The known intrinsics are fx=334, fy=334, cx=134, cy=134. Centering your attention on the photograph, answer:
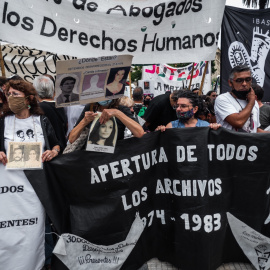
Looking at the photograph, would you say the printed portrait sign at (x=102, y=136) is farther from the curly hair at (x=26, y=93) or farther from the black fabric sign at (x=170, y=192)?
the curly hair at (x=26, y=93)

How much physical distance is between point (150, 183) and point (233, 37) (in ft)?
8.08

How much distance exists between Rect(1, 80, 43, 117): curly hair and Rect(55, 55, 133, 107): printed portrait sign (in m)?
0.50

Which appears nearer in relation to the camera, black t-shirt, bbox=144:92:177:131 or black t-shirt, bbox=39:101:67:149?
black t-shirt, bbox=39:101:67:149

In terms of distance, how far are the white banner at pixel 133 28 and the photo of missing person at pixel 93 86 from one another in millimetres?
1081

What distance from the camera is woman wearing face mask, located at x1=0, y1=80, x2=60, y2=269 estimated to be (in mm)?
2639

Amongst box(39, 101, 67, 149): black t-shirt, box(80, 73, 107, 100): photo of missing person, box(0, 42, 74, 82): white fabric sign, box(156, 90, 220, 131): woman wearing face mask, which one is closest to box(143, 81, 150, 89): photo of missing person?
box(0, 42, 74, 82): white fabric sign

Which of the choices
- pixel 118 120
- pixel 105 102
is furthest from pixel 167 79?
pixel 105 102

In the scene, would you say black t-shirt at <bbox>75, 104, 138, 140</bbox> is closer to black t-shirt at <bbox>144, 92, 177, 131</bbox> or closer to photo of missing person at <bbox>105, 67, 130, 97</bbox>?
photo of missing person at <bbox>105, 67, 130, 97</bbox>

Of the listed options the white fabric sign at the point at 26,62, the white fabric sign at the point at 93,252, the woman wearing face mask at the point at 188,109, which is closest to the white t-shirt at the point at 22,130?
the white fabric sign at the point at 93,252

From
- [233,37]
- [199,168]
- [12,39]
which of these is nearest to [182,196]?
[199,168]

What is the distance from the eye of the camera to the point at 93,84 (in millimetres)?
2512

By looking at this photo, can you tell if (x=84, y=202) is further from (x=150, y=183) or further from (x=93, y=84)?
(x=93, y=84)

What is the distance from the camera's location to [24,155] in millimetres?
2656

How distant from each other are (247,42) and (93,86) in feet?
9.02
